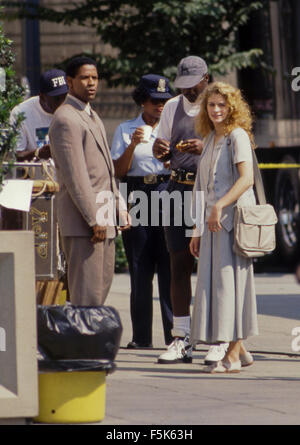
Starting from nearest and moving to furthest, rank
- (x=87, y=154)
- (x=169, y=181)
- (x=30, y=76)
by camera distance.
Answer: (x=87, y=154), (x=169, y=181), (x=30, y=76)

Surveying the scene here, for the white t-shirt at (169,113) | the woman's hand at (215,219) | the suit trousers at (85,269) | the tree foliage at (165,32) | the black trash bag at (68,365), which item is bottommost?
the black trash bag at (68,365)

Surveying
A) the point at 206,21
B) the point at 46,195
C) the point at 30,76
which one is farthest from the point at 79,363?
the point at 30,76

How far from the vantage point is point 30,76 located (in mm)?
28422

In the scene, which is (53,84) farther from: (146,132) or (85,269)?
(85,269)

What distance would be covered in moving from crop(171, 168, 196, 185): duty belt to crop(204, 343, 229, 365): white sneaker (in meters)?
1.11

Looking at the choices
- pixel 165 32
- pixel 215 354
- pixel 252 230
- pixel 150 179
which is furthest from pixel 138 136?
pixel 165 32

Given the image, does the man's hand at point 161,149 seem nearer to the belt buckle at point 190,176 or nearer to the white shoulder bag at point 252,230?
the belt buckle at point 190,176

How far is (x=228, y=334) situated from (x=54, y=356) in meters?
2.00

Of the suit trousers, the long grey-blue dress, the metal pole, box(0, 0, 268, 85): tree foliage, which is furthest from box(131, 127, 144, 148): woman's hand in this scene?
the metal pole

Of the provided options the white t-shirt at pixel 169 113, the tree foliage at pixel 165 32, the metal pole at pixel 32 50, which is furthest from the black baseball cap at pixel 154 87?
the metal pole at pixel 32 50

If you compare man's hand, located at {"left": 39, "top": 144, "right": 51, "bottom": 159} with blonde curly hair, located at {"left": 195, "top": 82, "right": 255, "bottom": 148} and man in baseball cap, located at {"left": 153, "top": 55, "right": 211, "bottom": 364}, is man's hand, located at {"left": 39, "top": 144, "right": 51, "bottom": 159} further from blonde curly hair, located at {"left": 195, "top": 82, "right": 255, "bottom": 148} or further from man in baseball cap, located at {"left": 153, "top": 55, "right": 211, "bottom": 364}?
blonde curly hair, located at {"left": 195, "top": 82, "right": 255, "bottom": 148}

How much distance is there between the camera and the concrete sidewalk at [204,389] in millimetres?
5977

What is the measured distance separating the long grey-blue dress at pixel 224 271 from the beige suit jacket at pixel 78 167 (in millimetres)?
711
